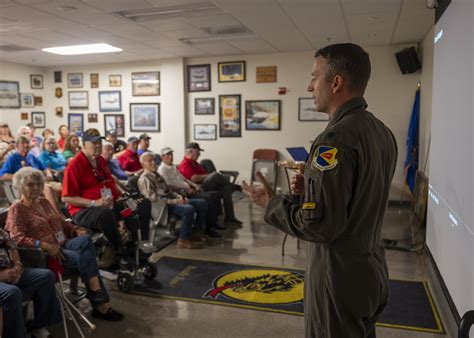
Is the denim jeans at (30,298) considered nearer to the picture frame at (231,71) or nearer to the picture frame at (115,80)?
the picture frame at (231,71)

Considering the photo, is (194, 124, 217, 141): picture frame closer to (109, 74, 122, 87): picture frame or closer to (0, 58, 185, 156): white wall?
(0, 58, 185, 156): white wall

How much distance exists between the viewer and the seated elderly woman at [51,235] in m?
2.83

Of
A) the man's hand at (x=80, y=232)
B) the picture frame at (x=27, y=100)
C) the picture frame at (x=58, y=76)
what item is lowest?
the man's hand at (x=80, y=232)

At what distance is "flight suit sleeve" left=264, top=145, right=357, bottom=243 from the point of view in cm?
127

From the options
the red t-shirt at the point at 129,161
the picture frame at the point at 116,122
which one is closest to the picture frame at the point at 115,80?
the picture frame at the point at 116,122

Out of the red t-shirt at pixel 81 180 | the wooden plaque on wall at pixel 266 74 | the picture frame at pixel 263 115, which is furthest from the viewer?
the picture frame at pixel 263 115

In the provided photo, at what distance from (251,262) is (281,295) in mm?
896

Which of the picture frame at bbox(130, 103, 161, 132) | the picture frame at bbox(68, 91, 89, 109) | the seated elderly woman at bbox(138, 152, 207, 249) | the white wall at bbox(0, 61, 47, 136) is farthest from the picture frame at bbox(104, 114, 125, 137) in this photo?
the seated elderly woman at bbox(138, 152, 207, 249)

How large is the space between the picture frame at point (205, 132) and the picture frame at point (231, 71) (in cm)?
99

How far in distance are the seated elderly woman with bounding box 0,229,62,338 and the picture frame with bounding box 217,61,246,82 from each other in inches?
248

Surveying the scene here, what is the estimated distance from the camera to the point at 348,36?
6.50m

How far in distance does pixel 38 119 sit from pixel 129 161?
440 centimetres

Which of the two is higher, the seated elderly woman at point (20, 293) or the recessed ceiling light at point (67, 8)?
the recessed ceiling light at point (67, 8)

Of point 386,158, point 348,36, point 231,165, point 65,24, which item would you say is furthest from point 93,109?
point 386,158
